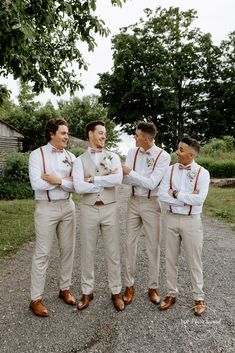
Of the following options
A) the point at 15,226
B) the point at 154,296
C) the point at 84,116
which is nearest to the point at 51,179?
the point at 154,296

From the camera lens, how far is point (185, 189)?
433 cm

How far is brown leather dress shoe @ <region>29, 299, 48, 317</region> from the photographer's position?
4164 millimetres

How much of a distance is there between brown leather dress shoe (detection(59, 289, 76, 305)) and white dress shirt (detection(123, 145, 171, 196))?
1.63m

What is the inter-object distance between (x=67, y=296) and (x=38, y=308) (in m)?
0.46

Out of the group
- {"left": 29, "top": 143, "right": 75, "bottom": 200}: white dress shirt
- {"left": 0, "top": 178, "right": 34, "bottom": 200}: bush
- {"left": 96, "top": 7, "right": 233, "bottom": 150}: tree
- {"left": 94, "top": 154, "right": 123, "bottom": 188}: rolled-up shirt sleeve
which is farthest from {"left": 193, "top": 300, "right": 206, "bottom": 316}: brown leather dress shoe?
{"left": 96, "top": 7, "right": 233, "bottom": 150}: tree

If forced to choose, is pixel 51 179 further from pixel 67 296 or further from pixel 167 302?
pixel 167 302

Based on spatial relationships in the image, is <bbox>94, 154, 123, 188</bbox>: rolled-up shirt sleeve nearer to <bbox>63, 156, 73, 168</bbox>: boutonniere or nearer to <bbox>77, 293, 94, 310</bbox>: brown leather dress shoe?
<bbox>63, 156, 73, 168</bbox>: boutonniere

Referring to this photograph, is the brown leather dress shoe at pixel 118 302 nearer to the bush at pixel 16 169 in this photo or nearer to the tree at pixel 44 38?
the tree at pixel 44 38

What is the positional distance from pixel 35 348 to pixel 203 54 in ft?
127

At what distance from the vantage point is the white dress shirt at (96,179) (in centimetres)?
421

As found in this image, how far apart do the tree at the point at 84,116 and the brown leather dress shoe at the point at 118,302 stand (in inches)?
1743

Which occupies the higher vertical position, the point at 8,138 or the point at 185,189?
the point at 8,138

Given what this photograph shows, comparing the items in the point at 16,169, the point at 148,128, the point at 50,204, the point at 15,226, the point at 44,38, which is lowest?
the point at 15,226

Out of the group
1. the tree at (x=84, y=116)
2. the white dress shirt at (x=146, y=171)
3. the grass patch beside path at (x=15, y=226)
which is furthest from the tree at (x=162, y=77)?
the white dress shirt at (x=146, y=171)
